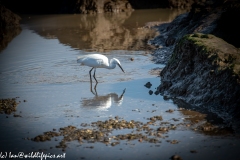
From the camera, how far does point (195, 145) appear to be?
25.0 feet

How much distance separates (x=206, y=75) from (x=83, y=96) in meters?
3.09

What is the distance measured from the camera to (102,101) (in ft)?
34.8

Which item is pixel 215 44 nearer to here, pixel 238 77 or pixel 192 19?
pixel 238 77

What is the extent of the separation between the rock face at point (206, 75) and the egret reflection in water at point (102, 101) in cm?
121

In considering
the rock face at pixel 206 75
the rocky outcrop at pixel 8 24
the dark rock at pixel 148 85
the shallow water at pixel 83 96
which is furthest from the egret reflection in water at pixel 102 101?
the rocky outcrop at pixel 8 24

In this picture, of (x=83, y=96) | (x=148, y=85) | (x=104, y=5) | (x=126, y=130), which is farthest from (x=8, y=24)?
(x=126, y=130)

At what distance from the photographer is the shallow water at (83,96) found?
7.58 m

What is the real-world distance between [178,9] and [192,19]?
1340 cm

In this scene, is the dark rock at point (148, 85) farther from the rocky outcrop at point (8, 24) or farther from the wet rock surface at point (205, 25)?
the rocky outcrop at point (8, 24)

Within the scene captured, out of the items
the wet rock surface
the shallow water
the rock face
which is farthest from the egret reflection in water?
the wet rock surface

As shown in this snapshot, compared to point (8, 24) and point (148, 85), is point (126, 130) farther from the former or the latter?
point (8, 24)

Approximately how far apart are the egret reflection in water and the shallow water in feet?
0.07

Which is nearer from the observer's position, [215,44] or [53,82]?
[215,44]

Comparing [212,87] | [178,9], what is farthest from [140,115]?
[178,9]
